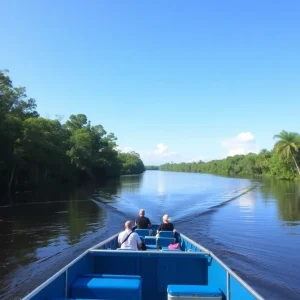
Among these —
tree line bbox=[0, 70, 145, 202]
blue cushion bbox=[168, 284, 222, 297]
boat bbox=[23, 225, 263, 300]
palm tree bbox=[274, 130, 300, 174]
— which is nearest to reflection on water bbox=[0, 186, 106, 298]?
boat bbox=[23, 225, 263, 300]

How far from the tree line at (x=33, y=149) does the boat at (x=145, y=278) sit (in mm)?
35554

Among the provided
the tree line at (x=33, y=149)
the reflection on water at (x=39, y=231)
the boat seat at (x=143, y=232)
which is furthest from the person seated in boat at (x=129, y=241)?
the tree line at (x=33, y=149)

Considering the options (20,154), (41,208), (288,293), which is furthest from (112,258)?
(20,154)

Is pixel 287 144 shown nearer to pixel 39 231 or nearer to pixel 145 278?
pixel 39 231

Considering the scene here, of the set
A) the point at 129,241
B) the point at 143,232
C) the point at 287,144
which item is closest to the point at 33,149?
the point at 143,232

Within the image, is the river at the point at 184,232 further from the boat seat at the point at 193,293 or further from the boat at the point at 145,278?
the boat seat at the point at 193,293

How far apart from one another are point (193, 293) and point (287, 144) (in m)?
86.2

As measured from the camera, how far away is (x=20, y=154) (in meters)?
45.1

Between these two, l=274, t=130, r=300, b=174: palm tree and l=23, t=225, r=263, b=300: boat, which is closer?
l=23, t=225, r=263, b=300: boat

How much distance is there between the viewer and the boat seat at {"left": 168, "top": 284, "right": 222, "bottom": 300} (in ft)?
18.7

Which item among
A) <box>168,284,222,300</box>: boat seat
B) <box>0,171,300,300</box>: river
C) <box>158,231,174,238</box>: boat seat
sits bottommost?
<box>0,171,300,300</box>: river

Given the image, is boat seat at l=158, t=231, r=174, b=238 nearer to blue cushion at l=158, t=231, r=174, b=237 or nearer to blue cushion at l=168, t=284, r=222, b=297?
blue cushion at l=158, t=231, r=174, b=237

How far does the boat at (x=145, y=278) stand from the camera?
5.73 meters

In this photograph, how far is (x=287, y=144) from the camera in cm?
8456
